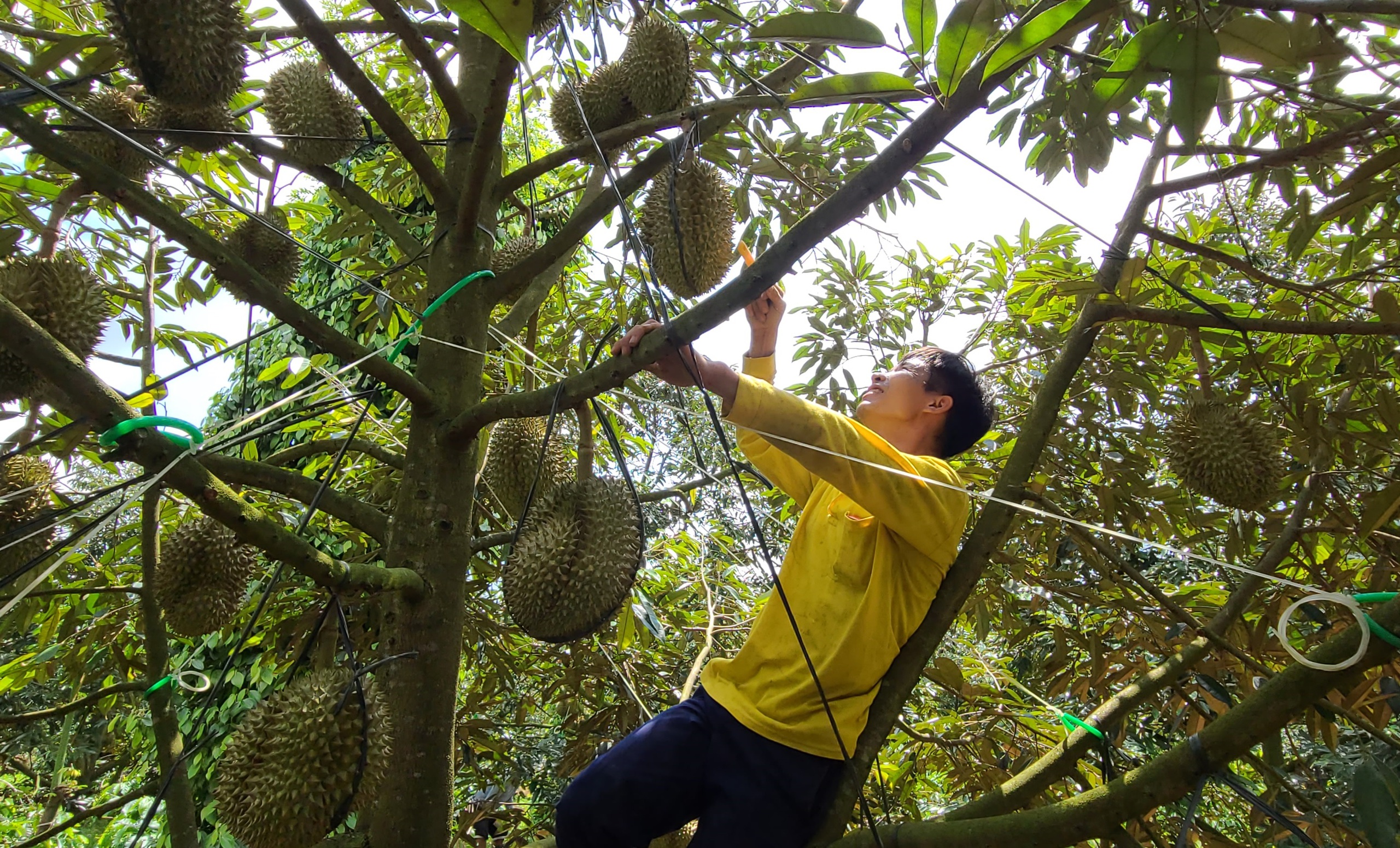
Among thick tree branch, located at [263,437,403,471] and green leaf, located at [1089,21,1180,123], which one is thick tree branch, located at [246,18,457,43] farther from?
green leaf, located at [1089,21,1180,123]

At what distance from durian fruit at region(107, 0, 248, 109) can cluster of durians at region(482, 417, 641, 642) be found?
832 millimetres

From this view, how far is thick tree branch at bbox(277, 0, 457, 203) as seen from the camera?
1180mm

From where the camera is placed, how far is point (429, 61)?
138 cm

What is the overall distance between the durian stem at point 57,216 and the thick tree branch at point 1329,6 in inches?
59.7

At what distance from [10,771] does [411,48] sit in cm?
607

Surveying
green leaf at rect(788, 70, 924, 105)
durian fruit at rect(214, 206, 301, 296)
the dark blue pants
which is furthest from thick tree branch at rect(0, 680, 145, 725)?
green leaf at rect(788, 70, 924, 105)

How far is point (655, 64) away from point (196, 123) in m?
0.96

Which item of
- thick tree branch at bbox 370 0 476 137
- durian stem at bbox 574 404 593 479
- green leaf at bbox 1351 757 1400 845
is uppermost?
thick tree branch at bbox 370 0 476 137

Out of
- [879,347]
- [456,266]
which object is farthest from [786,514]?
[456,266]

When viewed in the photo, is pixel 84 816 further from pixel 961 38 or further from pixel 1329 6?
pixel 1329 6

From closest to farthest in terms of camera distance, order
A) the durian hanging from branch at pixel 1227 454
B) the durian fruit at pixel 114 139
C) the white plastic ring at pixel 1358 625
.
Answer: the white plastic ring at pixel 1358 625 < the durian hanging from branch at pixel 1227 454 < the durian fruit at pixel 114 139

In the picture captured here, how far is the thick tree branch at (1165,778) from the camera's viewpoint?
88 cm

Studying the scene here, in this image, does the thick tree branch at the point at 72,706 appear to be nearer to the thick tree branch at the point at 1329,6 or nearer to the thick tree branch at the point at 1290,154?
the thick tree branch at the point at 1329,6

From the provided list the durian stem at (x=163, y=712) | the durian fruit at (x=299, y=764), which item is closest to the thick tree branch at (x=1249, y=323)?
the durian fruit at (x=299, y=764)
